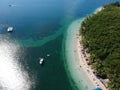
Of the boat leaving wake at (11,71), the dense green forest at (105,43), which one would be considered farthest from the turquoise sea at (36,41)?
the dense green forest at (105,43)

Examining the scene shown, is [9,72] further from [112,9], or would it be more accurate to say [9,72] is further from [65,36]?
[112,9]

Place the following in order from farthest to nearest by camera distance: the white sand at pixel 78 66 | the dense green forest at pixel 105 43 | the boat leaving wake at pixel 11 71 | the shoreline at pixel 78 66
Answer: the white sand at pixel 78 66 < the shoreline at pixel 78 66 < the boat leaving wake at pixel 11 71 < the dense green forest at pixel 105 43

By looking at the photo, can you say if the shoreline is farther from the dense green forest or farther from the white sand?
the dense green forest

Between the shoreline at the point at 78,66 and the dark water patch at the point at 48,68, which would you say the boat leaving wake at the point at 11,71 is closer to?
the dark water patch at the point at 48,68

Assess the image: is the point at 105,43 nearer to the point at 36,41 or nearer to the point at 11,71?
the point at 36,41

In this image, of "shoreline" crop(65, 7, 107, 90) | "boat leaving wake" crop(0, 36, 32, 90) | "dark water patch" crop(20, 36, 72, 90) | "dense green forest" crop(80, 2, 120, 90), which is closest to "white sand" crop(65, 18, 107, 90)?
"shoreline" crop(65, 7, 107, 90)

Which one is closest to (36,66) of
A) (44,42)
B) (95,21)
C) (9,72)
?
(9,72)
